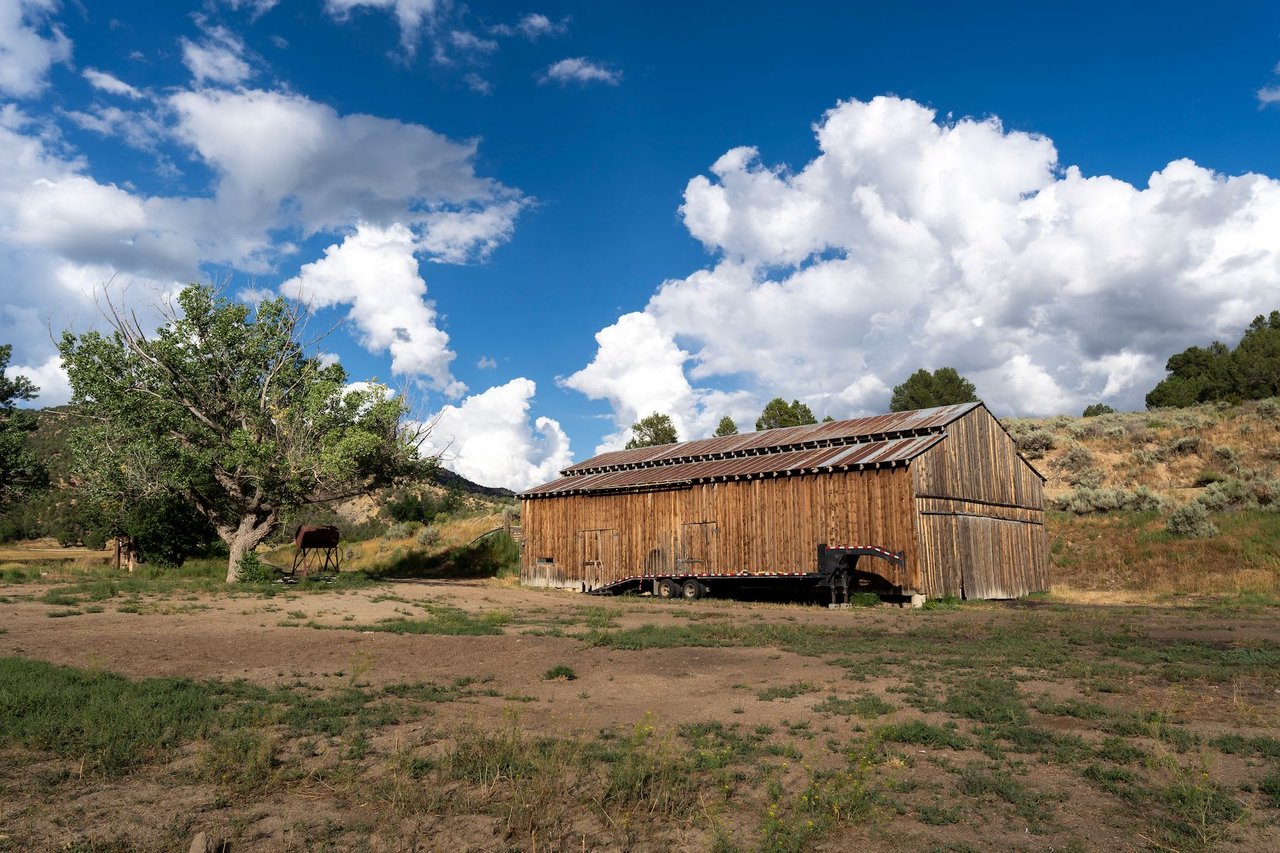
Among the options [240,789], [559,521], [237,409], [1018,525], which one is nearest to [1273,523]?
[1018,525]

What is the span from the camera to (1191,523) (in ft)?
115

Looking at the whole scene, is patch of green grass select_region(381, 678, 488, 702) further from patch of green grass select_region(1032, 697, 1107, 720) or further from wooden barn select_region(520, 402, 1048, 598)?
wooden barn select_region(520, 402, 1048, 598)

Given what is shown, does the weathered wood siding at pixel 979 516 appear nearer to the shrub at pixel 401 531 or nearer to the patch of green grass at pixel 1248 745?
the patch of green grass at pixel 1248 745

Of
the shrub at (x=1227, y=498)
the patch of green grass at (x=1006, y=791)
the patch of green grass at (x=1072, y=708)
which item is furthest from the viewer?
the shrub at (x=1227, y=498)

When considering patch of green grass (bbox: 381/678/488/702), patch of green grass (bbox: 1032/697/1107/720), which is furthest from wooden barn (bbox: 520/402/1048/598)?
patch of green grass (bbox: 381/678/488/702)

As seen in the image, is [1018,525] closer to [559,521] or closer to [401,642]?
[559,521]

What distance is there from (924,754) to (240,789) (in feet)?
23.5

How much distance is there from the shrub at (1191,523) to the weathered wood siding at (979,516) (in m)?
5.83

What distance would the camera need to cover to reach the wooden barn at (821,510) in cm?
2803

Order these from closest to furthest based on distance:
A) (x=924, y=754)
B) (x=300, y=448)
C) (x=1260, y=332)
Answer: (x=924, y=754), (x=300, y=448), (x=1260, y=332)

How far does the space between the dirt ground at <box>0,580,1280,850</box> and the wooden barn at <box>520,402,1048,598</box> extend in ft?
29.6

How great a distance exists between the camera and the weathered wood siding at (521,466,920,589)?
2805cm

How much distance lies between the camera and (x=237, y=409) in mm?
33281

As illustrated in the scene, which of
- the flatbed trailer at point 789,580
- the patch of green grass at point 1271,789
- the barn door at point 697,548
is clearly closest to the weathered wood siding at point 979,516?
the flatbed trailer at point 789,580
